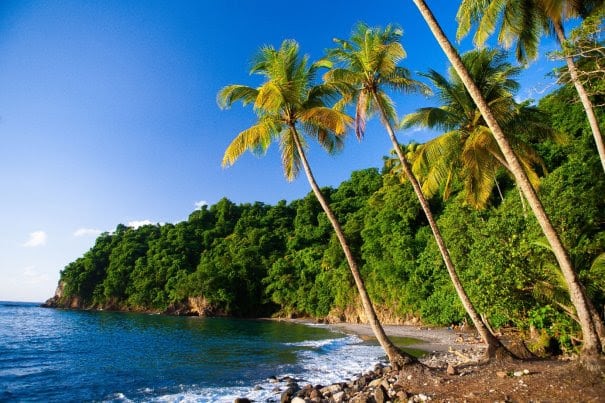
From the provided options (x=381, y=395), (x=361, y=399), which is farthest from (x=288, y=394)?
(x=381, y=395)

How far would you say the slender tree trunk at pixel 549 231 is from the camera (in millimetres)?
6785

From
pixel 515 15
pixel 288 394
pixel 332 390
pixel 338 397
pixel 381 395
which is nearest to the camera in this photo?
pixel 381 395

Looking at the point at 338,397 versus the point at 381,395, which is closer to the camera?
the point at 381,395

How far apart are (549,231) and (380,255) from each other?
32434 mm

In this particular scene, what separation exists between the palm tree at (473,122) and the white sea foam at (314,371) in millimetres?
9267

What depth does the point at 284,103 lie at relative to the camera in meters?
11.8

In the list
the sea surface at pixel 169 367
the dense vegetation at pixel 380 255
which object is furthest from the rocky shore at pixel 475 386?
the dense vegetation at pixel 380 255

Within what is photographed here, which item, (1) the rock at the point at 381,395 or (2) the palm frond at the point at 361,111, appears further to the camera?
(2) the palm frond at the point at 361,111

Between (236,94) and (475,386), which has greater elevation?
(236,94)

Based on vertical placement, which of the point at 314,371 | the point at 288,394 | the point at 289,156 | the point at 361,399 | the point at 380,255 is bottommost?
the point at 314,371

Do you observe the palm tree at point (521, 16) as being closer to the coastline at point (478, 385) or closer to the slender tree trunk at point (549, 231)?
the slender tree trunk at point (549, 231)

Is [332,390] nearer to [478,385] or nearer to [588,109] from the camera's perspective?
[478,385]

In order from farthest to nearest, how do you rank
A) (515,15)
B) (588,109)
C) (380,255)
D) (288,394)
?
(380,255) → (515,15) → (288,394) → (588,109)

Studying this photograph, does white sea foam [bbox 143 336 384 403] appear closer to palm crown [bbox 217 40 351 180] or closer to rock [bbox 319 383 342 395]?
rock [bbox 319 383 342 395]
